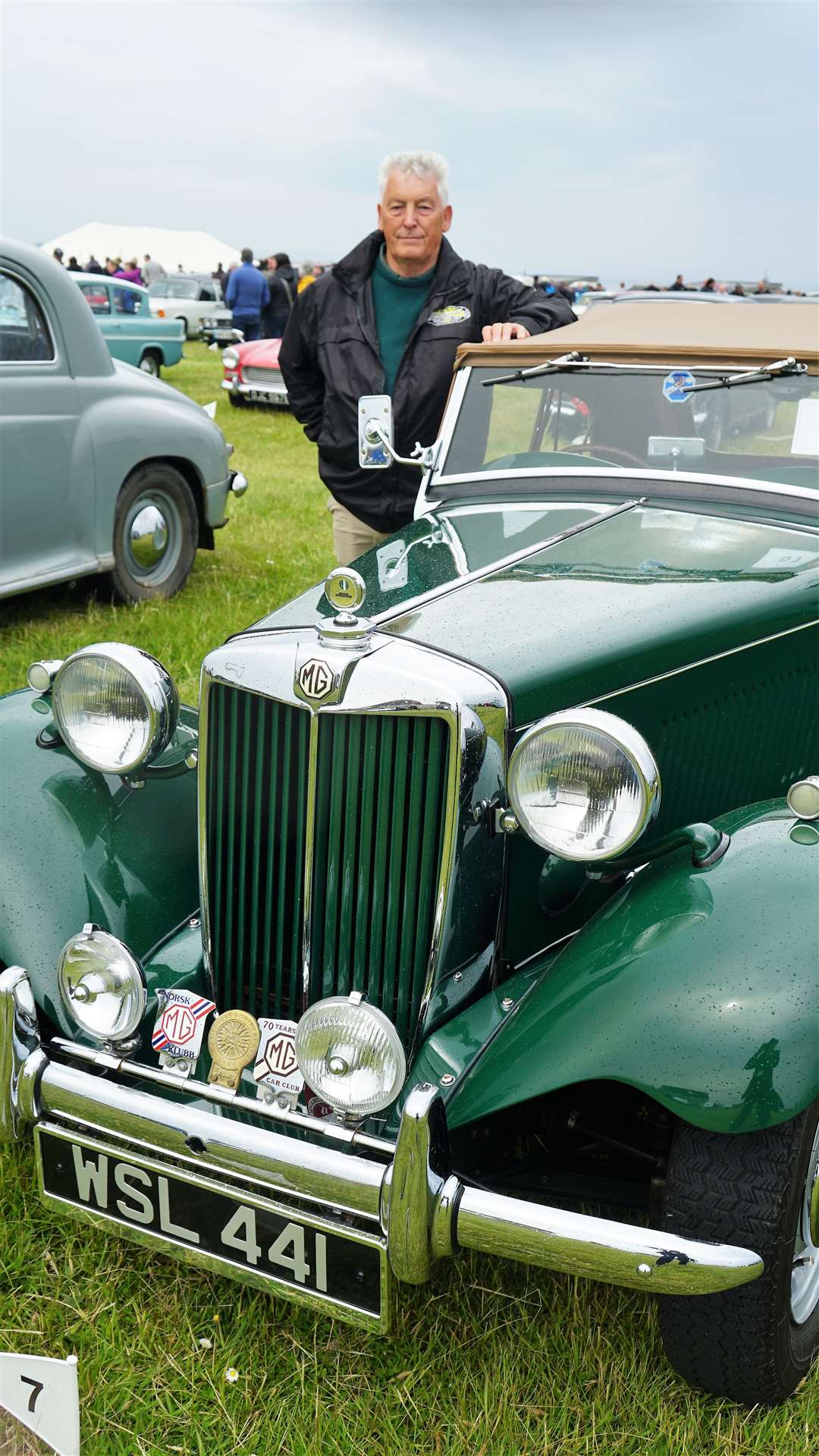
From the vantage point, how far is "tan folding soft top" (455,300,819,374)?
10.5 feet

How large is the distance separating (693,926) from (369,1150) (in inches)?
26.2

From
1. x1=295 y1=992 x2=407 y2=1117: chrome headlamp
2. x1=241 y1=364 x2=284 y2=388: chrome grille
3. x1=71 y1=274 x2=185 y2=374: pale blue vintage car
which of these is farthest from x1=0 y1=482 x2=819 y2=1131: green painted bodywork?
x1=71 y1=274 x2=185 y2=374: pale blue vintage car

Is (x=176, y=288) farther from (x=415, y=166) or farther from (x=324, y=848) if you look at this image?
(x=324, y=848)

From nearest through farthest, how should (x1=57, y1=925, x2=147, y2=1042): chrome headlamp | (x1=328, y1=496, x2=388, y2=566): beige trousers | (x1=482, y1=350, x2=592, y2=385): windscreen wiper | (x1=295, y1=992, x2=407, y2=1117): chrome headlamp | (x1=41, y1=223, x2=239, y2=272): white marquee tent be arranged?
(x1=295, y1=992, x2=407, y2=1117): chrome headlamp < (x1=57, y1=925, x2=147, y2=1042): chrome headlamp < (x1=482, y1=350, x2=592, y2=385): windscreen wiper < (x1=328, y1=496, x2=388, y2=566): beige trousers < (x1=41, y1=223, x2=239, y2=272): white marquee tent

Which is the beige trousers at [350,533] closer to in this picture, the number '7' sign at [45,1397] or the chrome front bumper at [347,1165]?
the chrome front bumper at [347,1165]

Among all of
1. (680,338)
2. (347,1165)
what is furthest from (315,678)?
(680,338)

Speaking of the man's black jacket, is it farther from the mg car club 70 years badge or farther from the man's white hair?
the mg car club 70 years badge

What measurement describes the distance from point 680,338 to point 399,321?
1223mm

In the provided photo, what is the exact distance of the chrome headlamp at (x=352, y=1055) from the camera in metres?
2.01

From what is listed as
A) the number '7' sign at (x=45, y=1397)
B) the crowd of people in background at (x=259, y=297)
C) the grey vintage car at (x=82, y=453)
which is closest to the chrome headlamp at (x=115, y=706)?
the number '7' sign at (x=45, y=1397)

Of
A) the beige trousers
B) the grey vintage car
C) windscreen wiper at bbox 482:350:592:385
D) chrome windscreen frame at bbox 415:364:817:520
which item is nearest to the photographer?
chrome windscreen frame at bbox 415:364:817:520

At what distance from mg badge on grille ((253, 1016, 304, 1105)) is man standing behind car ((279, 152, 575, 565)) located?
239cm

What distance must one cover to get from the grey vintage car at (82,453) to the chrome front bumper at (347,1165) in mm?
3740

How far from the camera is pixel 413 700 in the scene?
2.06 meters
